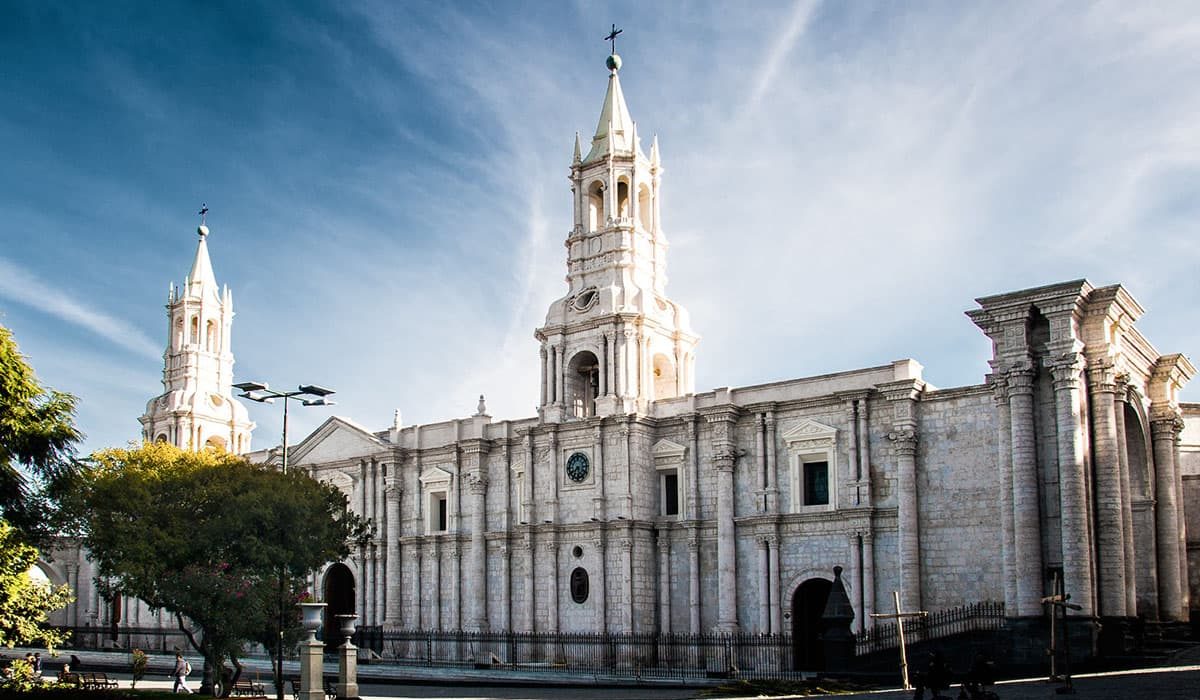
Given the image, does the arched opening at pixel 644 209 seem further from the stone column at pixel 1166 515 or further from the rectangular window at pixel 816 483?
the stone column at pixel 1166 515

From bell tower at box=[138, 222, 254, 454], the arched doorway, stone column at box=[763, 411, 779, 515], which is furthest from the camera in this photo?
bell tower at box=[138, 222, 254, 454]

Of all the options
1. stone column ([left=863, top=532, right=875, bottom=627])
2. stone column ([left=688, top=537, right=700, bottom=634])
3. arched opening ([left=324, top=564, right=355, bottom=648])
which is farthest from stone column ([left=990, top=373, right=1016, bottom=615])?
arched opening ([left=324, top=564, right=355, bottom=648])

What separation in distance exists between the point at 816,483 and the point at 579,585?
30.3ft

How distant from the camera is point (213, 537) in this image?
3150cm

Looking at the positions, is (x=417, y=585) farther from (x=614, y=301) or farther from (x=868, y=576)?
(x=868, y=576)

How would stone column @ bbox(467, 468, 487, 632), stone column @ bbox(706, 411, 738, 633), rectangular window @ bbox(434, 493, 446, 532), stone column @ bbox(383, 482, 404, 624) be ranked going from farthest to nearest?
rectangular window @ bbox(434, 493, 446, 532)
stone column @ bbox(383, 482, 404, 624)
stone column @ bbox(467, 468, 487, 632)
stone column @ bbox(706, 411, 738, 633)

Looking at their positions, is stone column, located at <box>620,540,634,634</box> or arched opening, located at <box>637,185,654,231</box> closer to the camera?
stone column, located at <box>620,540,634,634</box>

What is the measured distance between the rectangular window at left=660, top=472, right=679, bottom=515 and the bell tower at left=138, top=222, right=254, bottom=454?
2644cm

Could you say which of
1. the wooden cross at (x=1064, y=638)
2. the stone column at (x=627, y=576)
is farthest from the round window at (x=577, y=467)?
the wooden cross at (x=1064, y=638)

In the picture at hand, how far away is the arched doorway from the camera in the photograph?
118ft

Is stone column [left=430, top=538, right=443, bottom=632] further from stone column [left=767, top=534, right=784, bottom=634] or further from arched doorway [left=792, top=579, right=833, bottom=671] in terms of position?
arched doorway [left=792, top=579, right=833, bottom=671]

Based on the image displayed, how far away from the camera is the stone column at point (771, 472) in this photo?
3684 centimetres

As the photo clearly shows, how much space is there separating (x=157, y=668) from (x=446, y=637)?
12.2 metres

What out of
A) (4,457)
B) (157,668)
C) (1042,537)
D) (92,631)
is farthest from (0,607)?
(92,631)
